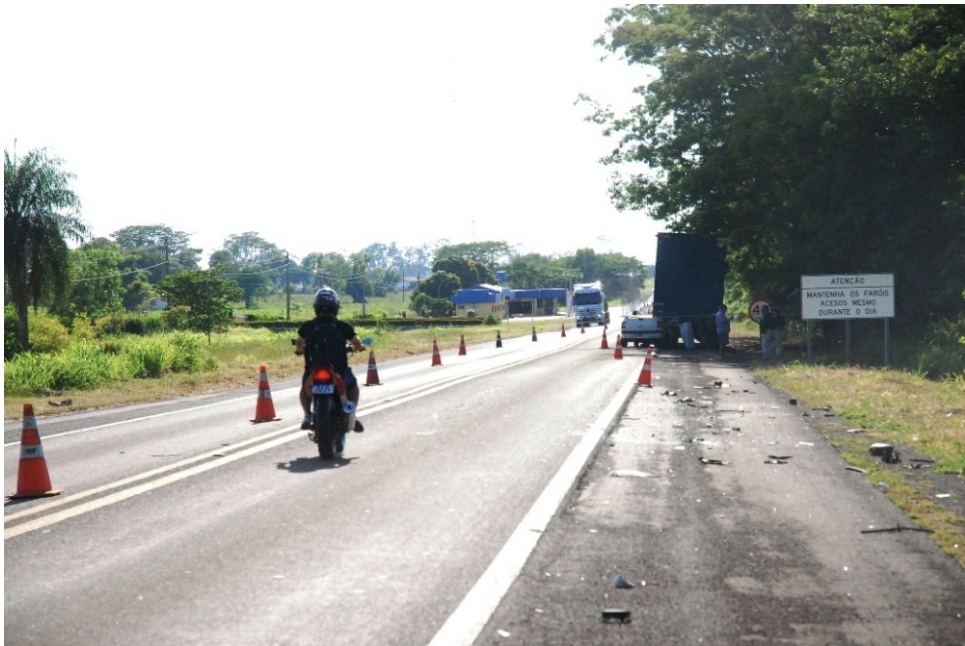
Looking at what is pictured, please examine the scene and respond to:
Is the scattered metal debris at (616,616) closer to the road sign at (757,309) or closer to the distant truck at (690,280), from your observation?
the road sign at (757,309)

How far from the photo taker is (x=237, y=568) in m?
6.83

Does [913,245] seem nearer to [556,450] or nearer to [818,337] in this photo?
[818,337]

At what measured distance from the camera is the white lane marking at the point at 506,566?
543 centimetres

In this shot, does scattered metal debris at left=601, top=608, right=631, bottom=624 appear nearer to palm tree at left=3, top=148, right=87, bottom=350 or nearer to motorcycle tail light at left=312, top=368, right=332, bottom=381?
motorcycle tail light at left=312, top=368, right=332, bottom=381

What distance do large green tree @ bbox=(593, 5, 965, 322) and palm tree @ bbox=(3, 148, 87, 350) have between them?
25.2 metres

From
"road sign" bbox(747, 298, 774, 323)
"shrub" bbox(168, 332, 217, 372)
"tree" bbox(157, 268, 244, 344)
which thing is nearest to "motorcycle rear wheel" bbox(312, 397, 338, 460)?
"shrub" bbox(168, 332, 217, 372)

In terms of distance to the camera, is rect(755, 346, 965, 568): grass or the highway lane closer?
the highway lane

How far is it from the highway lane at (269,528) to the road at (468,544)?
0.03m

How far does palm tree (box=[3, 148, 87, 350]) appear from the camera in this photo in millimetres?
49625

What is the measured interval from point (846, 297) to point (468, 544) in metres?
22.5

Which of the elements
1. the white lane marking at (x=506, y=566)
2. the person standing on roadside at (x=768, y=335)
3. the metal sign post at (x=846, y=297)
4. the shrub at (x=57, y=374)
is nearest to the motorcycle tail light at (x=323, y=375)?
the white lane marking at (x=506, y=566)

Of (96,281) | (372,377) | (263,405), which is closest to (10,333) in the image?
(372,377)

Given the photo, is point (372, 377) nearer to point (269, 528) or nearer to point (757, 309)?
point (757, 309)

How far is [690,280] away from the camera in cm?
3994
